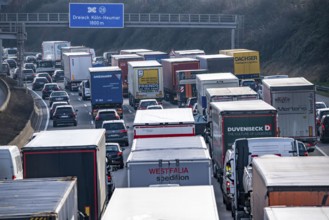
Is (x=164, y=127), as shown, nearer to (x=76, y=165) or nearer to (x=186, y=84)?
(x=76, y=165)

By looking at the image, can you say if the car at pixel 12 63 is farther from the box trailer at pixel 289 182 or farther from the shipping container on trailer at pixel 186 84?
the box trailer at pixel 289 182

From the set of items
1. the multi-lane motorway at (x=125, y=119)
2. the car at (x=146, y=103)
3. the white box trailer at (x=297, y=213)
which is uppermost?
the white box trailer at (x=297, y=213)

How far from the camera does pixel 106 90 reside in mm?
50562

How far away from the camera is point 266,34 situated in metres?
87.4

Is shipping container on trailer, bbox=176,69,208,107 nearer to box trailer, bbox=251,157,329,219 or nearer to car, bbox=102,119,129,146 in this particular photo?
car, bbox=102,119,129,146

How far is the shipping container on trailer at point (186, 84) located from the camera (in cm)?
5412

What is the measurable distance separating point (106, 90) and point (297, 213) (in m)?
39.6

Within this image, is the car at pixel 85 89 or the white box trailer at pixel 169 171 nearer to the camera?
the white box trailer at pixel 169 171

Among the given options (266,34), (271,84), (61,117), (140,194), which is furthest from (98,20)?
(140,194)

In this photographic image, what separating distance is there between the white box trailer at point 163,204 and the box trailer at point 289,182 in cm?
85

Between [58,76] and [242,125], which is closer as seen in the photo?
[242,125]

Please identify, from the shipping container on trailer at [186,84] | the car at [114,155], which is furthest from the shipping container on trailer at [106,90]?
the car at [114,155]

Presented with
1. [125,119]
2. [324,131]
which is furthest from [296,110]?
[125,119]

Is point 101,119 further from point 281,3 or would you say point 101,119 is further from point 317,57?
point 281,3
